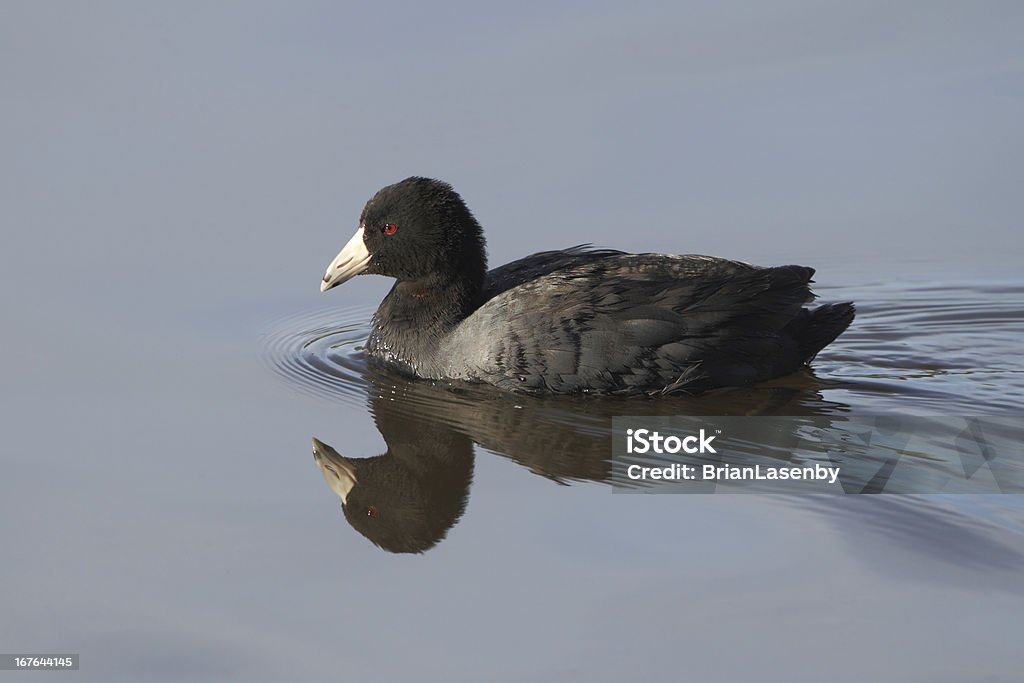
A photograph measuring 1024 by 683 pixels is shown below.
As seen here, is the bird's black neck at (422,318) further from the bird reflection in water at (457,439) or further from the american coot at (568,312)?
the bird reflection in water at (457,439)

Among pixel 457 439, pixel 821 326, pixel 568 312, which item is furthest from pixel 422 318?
pixel 821 326

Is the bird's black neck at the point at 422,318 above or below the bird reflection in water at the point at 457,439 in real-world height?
above

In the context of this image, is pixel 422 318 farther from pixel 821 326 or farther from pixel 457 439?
pixel 821 326

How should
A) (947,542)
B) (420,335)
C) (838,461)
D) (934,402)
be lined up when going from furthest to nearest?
1. (420,335)
2. (934,402)
3. (838,461)
4. (947,542)

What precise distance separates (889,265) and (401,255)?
3.25 metres

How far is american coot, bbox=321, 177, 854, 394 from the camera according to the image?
720 cm

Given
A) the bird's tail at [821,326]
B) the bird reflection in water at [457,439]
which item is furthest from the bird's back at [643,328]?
the bird reflection in water at [457,439]

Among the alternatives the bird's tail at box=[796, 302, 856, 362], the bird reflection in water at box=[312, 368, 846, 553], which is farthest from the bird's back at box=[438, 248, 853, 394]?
the bird reflection in water at box=[312, 368, 846, 553]

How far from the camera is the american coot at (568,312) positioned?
7203 millimetres

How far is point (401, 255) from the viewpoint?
25.9ft

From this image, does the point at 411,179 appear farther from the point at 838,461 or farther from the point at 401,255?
the point at 838,461

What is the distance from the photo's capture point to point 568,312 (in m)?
7.22

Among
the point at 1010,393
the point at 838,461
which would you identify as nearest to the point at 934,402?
the point at 1010,393

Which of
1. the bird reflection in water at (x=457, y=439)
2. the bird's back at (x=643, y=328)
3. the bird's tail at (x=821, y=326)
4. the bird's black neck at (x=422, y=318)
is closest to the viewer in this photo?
the bird reflection in water at (x=457, y=439)
